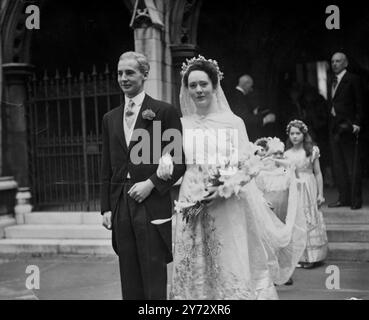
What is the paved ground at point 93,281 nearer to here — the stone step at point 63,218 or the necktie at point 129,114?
the stone step at point 63,218

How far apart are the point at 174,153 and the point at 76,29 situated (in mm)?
7069

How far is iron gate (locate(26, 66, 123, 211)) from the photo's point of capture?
815 cm

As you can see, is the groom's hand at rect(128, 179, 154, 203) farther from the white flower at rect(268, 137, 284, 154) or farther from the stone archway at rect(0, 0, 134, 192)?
the stone archway at rect(0, 0, 134, 192)

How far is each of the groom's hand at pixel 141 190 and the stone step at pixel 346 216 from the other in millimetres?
4079

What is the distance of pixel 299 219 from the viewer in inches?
214

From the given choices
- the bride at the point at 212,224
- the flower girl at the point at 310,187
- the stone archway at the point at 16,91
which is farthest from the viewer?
the stone archway at the point at 16,91

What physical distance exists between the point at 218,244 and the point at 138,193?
2.42ft

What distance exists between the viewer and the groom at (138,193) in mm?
3848

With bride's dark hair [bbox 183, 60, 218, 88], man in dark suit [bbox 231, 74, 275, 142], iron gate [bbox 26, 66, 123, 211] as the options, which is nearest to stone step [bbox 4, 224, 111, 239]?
iron gate [bbox 26, 66, 123, 211]

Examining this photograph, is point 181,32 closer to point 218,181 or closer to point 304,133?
point 304,133

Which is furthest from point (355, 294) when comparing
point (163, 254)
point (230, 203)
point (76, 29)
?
point (76, 29)

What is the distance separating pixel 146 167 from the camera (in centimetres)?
391

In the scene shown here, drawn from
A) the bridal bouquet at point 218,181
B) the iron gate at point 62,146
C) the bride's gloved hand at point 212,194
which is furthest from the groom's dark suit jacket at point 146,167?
the iron gate at point 62,146
